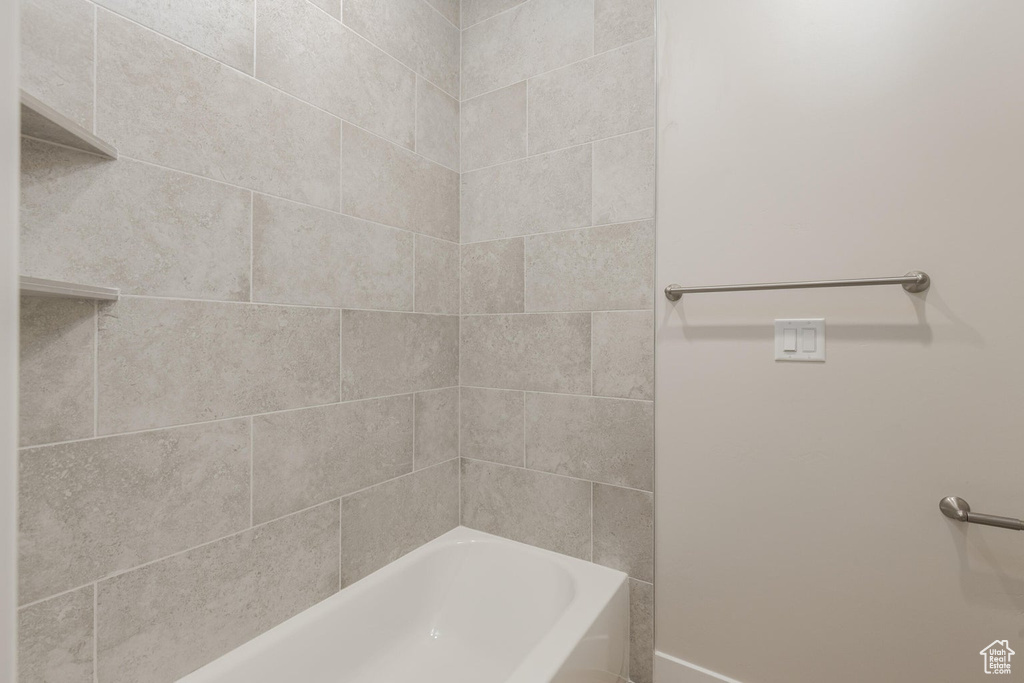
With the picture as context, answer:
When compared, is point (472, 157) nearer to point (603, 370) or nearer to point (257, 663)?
point (603, 370)

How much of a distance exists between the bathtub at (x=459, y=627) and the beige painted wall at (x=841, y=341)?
0.94ft

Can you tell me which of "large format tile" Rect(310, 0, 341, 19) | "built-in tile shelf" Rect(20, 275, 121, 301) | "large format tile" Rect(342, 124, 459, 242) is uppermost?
"large format tile" Rect(310, 0, 341, 19)

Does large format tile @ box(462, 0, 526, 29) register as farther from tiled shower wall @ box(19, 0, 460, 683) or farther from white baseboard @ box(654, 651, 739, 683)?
white baseboard @ box(654, 651, 739, 683)

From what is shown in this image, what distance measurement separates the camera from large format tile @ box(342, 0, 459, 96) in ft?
4.66

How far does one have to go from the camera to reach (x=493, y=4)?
1.72m

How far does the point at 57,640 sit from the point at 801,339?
1.67 meters

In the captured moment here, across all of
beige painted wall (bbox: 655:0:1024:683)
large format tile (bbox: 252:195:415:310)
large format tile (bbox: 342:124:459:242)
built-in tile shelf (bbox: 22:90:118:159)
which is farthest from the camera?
large format tile (bbox: 342:124:459:242)

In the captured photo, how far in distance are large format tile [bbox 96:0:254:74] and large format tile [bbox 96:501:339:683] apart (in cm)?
108

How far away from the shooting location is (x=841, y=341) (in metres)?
1.18

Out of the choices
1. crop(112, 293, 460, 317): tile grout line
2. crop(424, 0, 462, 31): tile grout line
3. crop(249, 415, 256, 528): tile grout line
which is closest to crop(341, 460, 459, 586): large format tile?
crop(249, 415, 256, 528): tile grout line

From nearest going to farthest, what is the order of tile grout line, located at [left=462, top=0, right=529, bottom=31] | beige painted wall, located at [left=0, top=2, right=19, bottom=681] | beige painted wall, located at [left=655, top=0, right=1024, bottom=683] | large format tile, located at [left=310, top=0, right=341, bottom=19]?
beige painted wall, located at [left=0, top=2, right=19, bottom=681] → beige painted wall, located at [left=655, top=0, right=1024, bottom=683] → large format tile, located at [left=310, top=0, right=341, bottom=19] → tile grout line, located at [left=462, top=0, right=529, bottom=31]

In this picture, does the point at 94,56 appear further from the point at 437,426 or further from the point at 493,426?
the point at 493,426

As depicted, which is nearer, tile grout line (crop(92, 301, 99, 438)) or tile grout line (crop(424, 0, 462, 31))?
tile grout line (crop(92, 301, 99, 438))

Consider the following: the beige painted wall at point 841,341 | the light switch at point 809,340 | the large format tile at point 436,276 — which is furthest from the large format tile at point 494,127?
the light switch at point 809,340
